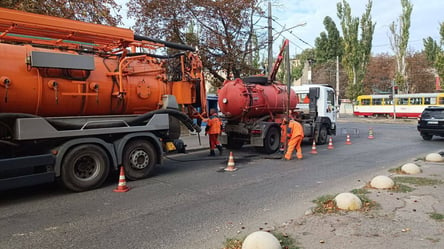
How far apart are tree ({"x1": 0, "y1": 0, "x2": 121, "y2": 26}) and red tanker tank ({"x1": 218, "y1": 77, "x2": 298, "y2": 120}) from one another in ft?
17.4

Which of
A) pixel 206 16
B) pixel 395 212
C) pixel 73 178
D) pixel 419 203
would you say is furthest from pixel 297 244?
pixel 206 16

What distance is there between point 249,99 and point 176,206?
6840mm

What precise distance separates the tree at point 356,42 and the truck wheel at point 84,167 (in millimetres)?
38832

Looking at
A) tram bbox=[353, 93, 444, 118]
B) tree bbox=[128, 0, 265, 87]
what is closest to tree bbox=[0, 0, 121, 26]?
tree bbox=[128, 0, 265, 87]

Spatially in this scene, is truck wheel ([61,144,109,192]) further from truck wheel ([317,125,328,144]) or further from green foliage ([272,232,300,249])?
truck wheel ([317,125,328,144])

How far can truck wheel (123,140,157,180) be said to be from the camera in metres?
7.54

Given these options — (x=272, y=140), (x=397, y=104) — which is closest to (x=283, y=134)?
(x=272, y=140)

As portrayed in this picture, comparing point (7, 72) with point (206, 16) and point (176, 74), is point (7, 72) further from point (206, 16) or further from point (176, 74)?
point (206, 16)

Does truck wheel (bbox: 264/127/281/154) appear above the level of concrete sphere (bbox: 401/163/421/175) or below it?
above

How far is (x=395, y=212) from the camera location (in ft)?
16.0

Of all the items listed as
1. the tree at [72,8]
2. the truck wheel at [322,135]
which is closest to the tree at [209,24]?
the tree at [72,8]

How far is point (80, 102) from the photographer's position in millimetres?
6848

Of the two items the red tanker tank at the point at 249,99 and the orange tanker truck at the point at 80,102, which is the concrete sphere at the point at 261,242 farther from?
the red tanker tank at the point at 249,99

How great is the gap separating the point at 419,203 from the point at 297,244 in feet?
8.77
